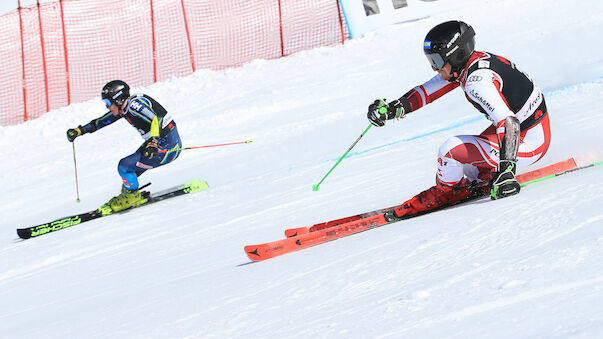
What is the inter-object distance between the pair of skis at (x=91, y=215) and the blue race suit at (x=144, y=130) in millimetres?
353

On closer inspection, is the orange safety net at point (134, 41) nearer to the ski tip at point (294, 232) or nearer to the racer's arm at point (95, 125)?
the racer's arm at point (95, 125)

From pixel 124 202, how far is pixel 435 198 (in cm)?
472

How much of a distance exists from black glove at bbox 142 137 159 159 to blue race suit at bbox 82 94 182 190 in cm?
7

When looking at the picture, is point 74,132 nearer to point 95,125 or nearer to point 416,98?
point 95,125

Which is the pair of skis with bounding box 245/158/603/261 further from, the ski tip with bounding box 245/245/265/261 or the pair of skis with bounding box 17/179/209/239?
the pair of skis with bounding box 17/179/209/239

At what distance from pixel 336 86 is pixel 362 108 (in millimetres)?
1671

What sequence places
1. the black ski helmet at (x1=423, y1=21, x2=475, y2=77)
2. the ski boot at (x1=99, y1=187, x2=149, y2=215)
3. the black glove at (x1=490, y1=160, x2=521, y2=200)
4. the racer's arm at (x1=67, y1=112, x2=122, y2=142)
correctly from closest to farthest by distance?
1. the black glove at (x1=490, y1=160, x2=521, y2=200)
2. the black ski helmet at (x1=423, y1=21, x2=475, y2=77)
3. the ski boot at (x1=99, y1=187, x2=149, y2=215)
4. the racer's arm at (x1=67, y1=112, x2=122, y2=142)

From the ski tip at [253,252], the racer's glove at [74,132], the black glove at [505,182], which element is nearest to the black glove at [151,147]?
the racer's glove at [74,132]

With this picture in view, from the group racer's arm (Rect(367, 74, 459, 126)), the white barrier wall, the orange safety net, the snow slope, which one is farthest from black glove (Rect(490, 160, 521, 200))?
the orange safety net

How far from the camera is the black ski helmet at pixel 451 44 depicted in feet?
13.6

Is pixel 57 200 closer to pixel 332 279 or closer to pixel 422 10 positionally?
pixel 332 279

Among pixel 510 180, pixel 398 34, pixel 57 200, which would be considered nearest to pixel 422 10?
pixel 398 34

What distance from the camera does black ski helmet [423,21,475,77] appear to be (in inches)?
163

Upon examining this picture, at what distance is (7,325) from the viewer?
13.8ft
